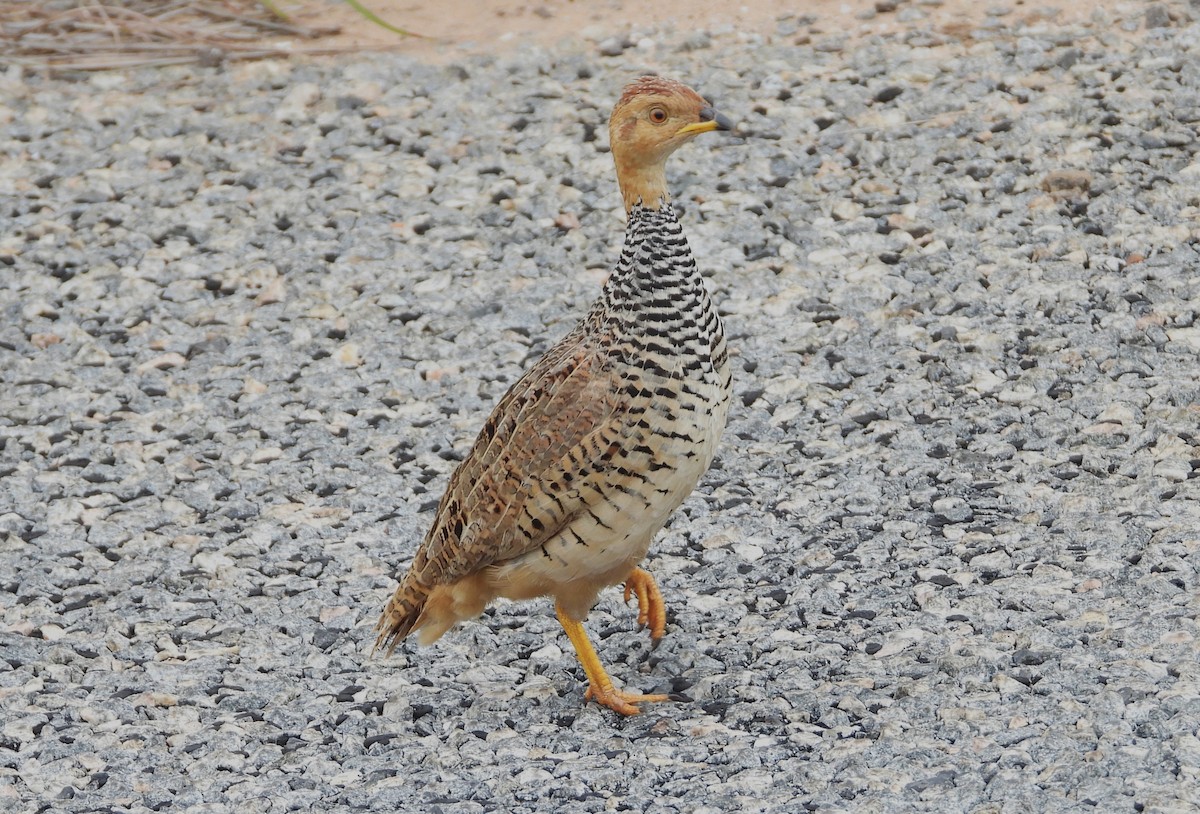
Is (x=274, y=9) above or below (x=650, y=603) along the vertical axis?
above

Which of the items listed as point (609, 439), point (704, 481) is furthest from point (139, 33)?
point (609, 439)

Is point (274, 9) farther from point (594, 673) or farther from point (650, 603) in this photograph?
point (594, 673)

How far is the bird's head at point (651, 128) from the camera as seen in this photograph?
192 inches

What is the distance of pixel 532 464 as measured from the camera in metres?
4.84

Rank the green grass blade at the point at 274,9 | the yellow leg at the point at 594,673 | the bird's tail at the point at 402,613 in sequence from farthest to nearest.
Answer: the green grass blade at the point at 274,9
the bird's tail at the point at 402,613
the yellow leg at the point at 594,673

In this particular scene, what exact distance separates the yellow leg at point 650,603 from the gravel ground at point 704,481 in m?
0.07

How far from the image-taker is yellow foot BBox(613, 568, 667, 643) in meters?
5.40

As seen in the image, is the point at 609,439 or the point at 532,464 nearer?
the point at 609,439

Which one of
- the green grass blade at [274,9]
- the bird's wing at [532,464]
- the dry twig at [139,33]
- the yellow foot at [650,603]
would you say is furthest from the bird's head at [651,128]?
the green grass blade at [274,9]

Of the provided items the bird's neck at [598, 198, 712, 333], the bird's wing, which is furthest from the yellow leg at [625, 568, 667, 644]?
the bird's neck at [598, 198, 712, 333]

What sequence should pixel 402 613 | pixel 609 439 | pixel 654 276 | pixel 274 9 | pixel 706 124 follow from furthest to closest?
pixel 274 9, pixel 402 613, pixel 706 124, pixel 654 276, pixel 609 439

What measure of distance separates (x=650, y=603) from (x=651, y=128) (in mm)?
1580

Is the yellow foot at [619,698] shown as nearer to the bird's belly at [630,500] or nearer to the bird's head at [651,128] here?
the bird's belly at [630,500]

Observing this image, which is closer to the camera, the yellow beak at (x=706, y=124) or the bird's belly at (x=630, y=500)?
the bird's belly at (x=630, y=500)
